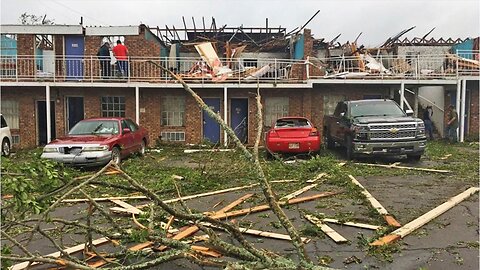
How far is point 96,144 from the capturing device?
37.3 feet

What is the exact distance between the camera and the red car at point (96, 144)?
11320 mm

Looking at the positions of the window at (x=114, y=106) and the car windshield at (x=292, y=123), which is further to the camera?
the window at (x=114, y=106)

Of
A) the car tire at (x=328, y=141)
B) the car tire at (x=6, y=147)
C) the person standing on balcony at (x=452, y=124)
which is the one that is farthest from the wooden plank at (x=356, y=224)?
the person standing on balcony at (x=452, y=124)

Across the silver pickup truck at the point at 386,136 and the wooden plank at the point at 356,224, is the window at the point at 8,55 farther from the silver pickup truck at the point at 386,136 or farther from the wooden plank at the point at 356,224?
the wooden plank at the point at 356,224

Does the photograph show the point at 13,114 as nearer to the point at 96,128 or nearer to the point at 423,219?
the point at 96,128

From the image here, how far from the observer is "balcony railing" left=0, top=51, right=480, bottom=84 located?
18.2 meters

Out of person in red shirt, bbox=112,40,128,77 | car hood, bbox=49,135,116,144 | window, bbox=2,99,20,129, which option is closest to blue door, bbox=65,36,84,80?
person in red shirt, bbox=112,40,128,77

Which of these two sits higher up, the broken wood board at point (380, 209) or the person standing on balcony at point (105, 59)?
the person standing on balcony at point (105, 59)

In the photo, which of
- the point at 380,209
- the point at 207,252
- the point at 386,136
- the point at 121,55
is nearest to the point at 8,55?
the point at 121,55

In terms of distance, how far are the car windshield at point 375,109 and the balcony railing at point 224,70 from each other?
5.18m

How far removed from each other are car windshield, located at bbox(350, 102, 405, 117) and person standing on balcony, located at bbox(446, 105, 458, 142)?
6.58 metres

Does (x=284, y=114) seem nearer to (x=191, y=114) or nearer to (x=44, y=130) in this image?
(x=191, y=114)

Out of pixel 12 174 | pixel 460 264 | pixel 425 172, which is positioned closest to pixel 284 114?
pixel 425 172

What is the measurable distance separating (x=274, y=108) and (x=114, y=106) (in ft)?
24.0
